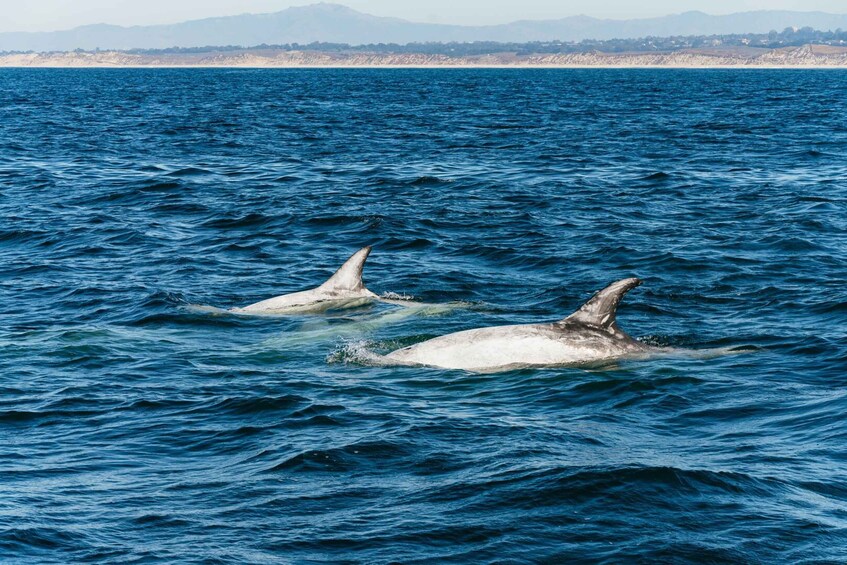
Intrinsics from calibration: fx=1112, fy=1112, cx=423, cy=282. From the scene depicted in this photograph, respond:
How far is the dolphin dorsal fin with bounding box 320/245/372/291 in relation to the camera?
20703 millimetres

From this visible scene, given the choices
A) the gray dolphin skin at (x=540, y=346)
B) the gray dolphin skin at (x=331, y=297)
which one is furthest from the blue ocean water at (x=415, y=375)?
the gray dolphin skin at (x=331, y=297)

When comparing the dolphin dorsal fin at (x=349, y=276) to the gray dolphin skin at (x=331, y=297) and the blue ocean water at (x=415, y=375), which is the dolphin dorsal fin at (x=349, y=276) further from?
the blue ocean water at (x=415, y=375)

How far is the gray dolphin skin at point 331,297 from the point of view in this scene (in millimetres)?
20141

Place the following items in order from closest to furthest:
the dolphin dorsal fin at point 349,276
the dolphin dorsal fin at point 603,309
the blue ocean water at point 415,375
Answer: the blue ocean water at point 415,375, the dolphin dorsal fin at point 603,309, the dolphin dorsal fin at point 349,276

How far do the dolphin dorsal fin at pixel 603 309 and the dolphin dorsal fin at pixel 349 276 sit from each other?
18.6ft

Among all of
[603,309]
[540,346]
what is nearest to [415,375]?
[540,346]

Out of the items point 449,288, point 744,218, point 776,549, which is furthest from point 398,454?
point 744,218

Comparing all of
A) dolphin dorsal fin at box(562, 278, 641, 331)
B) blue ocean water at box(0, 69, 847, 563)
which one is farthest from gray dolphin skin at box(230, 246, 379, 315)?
dolphin dorsal fin at box(562, 278, 641, 331)

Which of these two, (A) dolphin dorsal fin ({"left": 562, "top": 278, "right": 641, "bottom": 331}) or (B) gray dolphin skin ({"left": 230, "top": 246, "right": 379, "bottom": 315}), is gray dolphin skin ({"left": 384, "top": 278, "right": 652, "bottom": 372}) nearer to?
(A) dolphin dorsal fin ({"left": 562, "top": 278, "right": 641, "bottom": 331})

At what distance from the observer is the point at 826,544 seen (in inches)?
377

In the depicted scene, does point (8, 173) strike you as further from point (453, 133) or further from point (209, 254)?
point (453, 133)

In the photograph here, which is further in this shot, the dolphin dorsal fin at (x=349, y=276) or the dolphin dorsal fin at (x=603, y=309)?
the dolphin dorsal fin at (x=349, y=276)

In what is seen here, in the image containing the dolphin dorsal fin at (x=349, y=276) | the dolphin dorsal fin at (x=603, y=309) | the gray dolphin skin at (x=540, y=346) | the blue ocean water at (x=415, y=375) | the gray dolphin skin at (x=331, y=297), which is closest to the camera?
the blue ocean water at (x=415, y=375)

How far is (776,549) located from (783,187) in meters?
27.6
